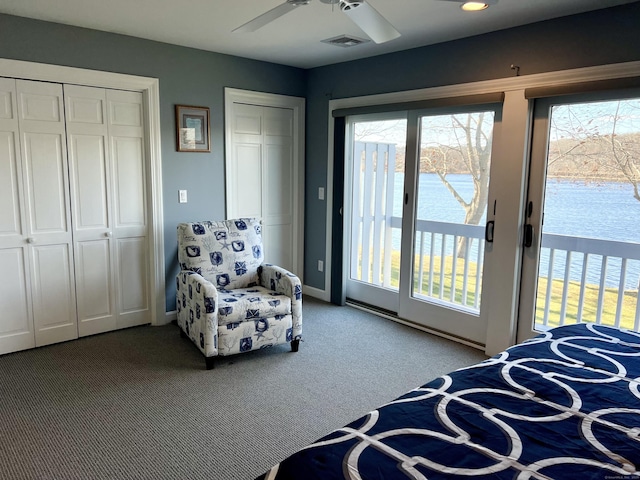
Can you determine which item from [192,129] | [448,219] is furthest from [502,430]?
[192,129]

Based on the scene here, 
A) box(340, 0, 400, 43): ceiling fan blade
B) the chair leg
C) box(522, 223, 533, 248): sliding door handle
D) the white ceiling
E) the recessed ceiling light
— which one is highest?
the white ceiling

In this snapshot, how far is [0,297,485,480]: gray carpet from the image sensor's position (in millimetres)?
2279

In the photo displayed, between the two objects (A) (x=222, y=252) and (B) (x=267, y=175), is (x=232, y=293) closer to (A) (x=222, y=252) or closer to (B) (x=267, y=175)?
(A) (x=222, y=252)

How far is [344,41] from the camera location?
148 inches

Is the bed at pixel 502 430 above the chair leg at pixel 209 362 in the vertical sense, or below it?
above

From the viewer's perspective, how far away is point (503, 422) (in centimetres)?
141

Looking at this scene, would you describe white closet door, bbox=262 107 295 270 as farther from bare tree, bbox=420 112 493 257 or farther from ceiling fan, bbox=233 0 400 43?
ceiling fan, bbox=233 0 400 43

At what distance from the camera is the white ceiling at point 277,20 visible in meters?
2.89

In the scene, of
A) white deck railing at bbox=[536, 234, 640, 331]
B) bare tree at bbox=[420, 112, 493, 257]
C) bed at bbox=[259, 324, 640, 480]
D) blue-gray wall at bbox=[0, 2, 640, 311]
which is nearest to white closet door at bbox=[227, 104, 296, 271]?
blue-gray wall at bbox=[0, 2, 640, 311]

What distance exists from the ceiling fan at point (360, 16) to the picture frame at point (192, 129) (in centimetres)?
183

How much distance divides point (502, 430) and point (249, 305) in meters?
2.23

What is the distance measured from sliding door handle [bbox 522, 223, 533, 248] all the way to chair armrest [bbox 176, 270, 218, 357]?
2231 mm

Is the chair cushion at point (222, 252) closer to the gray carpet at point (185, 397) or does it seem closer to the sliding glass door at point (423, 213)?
the gray carpet at point (185, 397)

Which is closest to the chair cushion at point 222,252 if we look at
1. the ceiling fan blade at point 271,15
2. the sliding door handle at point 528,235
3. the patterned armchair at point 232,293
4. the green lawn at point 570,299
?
the patterned armchair at point 232,293
